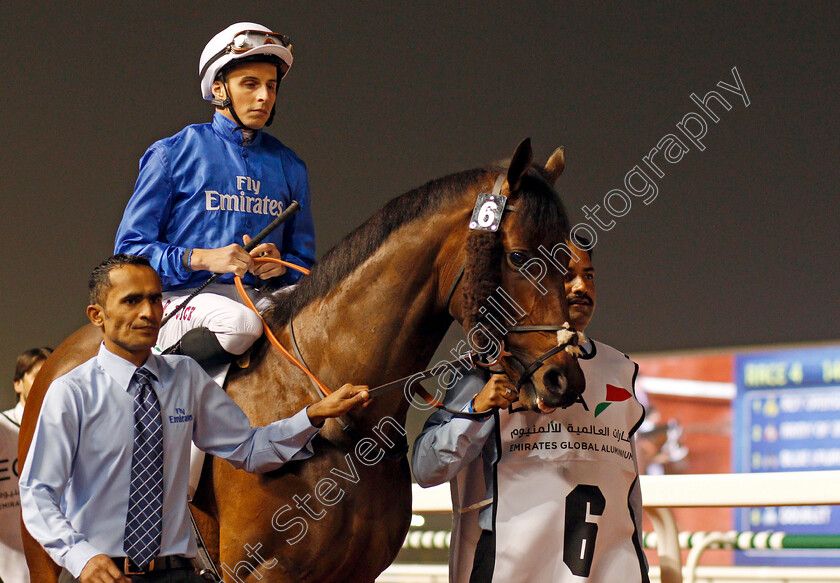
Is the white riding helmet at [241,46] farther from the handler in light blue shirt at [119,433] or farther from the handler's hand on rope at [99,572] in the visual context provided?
the handler's hand on rope at [99,572]

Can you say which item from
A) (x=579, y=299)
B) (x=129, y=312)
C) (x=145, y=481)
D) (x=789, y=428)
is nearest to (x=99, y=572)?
(x=145, y=481)

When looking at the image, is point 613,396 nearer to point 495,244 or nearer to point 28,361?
point 495,244

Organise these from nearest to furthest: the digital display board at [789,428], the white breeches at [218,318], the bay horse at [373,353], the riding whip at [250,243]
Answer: the bay horse at [373,353] < the white breeches at [218,318] < the riding whip at [250,243] < the digital display board at [789,428]

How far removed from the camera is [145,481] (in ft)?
5.24

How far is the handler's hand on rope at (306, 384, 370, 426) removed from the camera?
1.79m

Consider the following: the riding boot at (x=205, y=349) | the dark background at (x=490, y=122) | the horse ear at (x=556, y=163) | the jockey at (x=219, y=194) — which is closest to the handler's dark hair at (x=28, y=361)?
the dark background at (x=490, y=122)

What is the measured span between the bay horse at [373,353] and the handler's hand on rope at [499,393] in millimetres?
23

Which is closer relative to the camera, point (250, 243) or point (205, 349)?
point (205, 349)

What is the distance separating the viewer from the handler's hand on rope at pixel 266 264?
2.22 meters

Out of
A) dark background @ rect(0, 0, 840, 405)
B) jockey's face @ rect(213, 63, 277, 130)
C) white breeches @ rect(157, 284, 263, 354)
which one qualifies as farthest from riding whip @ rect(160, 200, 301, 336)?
dark background @ rect(0, 0, 840, 405)

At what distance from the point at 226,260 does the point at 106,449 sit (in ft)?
2.10

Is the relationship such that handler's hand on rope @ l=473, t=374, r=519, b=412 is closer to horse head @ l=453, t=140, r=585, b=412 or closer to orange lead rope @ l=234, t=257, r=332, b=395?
horse head @ l=453, t=140, r=585, b=412

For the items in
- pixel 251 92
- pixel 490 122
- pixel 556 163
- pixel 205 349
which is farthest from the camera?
pixel 490 122

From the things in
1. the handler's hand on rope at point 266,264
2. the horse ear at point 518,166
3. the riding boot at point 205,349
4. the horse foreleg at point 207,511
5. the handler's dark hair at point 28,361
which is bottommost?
the horse foreleg at point 207,511
